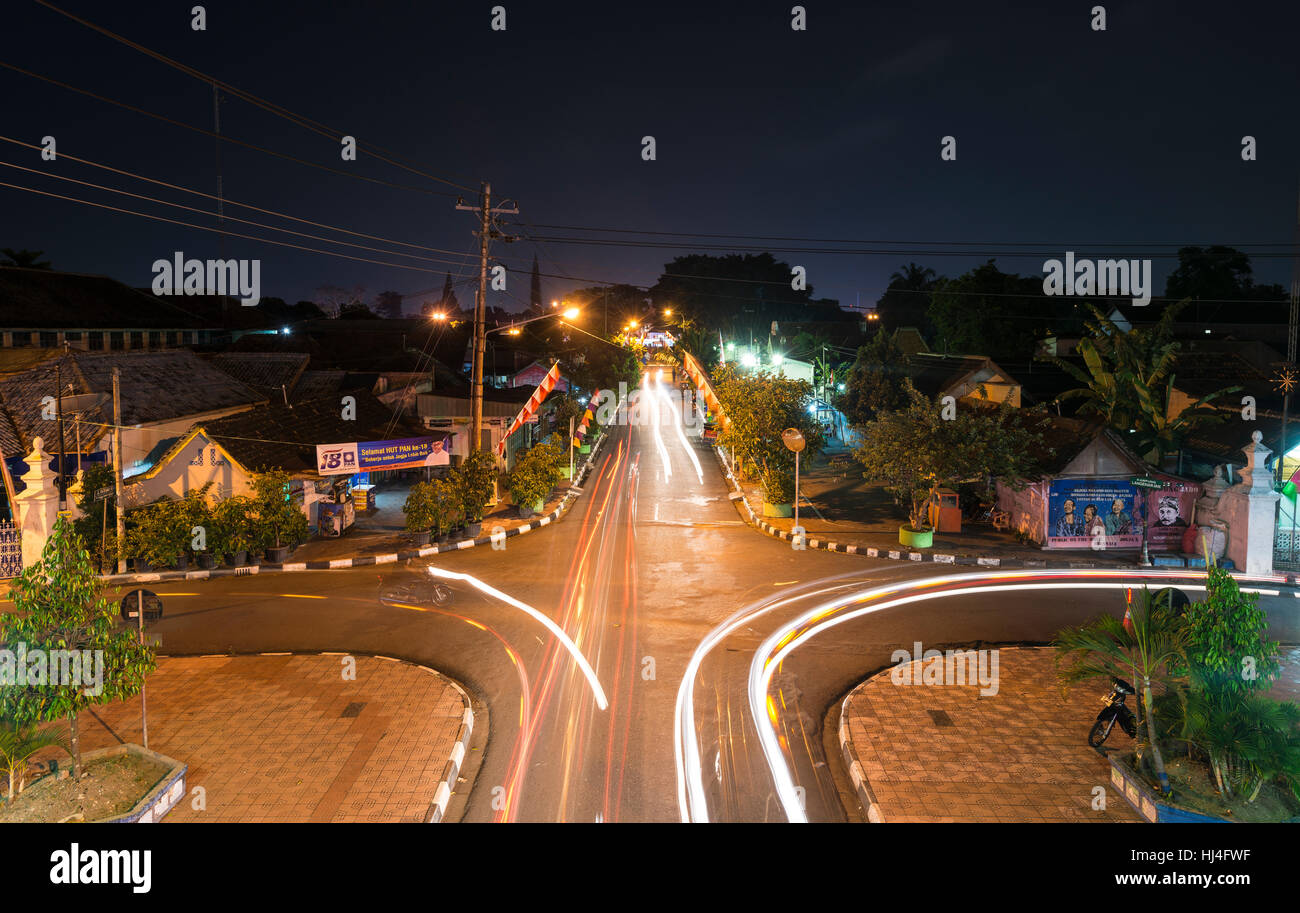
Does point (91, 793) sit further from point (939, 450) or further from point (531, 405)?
point (939, 450)

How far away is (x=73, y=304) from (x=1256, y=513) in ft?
159

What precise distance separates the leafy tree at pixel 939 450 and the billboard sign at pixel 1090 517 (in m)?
1.28

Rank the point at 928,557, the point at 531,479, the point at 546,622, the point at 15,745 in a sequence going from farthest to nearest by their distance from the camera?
the point at 531,479, the point at 928,557, the point at 546,622, the point at 15,745

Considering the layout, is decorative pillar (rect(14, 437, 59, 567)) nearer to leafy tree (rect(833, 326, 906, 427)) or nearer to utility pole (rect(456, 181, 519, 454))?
utility pole (rect(456, 181, 519, 454))

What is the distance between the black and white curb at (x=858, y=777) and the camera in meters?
9.00

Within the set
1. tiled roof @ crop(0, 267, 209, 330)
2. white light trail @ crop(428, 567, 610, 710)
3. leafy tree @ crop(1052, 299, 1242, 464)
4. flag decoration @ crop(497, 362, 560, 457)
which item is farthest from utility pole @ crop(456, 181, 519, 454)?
tiled roof @ crop(0, 267, 209, 330)

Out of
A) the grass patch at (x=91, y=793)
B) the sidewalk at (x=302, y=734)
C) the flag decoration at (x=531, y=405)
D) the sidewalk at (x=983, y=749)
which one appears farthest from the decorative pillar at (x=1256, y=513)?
the grass patch at (x=91, y=793)

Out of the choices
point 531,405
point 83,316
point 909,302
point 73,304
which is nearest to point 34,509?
point 531,405

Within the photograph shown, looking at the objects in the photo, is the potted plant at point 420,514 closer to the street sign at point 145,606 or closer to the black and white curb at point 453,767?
the black and white curb at point 453,767

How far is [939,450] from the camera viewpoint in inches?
864

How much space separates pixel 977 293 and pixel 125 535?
50004 mm

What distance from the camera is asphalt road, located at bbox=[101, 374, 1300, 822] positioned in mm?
9922

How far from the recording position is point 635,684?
12891 mm

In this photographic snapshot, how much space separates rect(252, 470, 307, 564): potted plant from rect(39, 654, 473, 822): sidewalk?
708cm
